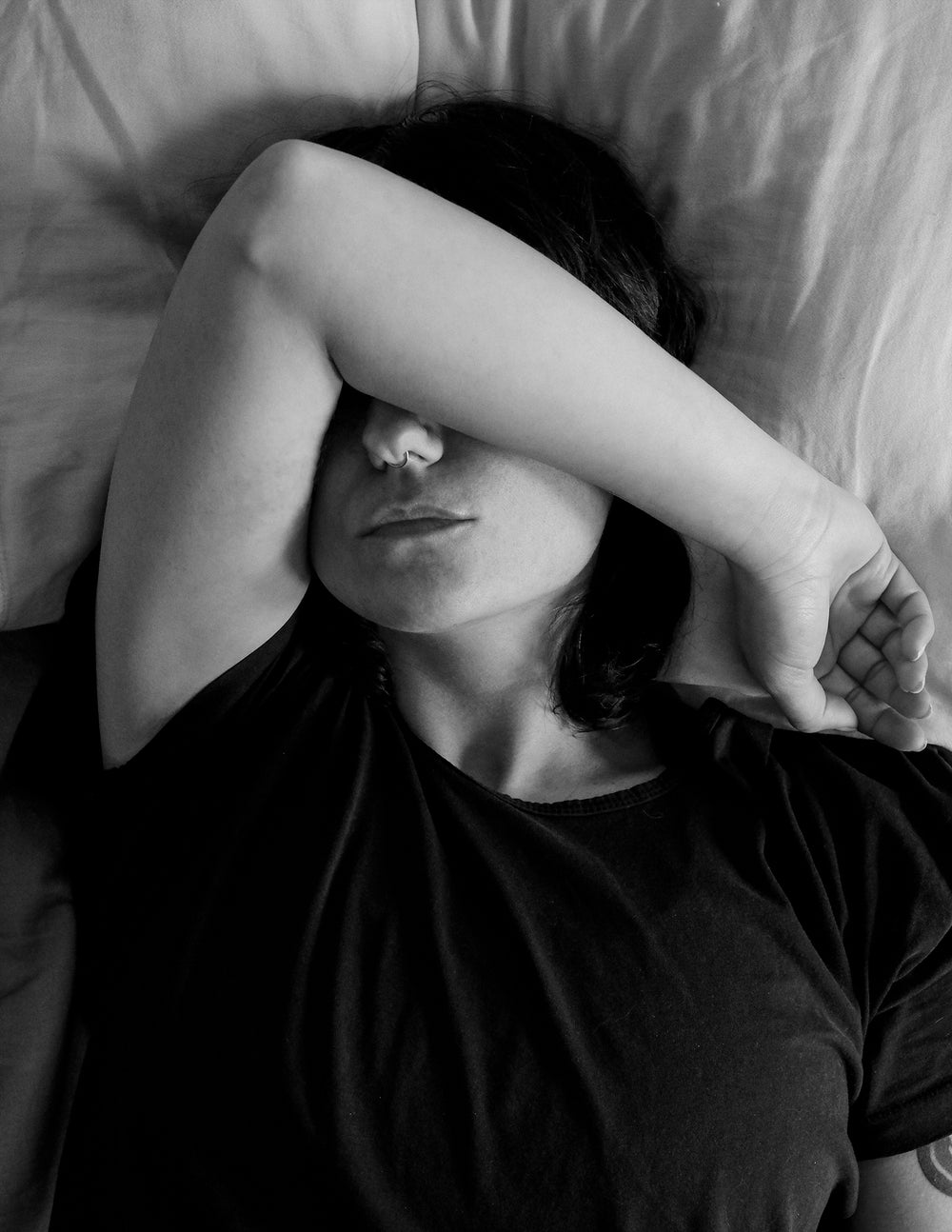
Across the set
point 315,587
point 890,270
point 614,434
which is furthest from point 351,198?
point 890,270

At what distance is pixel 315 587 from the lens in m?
1.00

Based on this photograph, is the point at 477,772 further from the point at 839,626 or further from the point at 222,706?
the point at 839,626

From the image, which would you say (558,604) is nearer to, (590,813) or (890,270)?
(590,813)

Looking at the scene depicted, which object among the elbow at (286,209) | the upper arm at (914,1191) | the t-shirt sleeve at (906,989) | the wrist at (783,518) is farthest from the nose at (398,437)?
the upper arm at (914,1191)

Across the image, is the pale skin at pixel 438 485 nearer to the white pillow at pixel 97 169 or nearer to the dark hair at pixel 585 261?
the dark hair at pixel 585 261

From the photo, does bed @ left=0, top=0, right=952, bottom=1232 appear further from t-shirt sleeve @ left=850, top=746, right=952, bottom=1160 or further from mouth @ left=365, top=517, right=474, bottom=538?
mouth @ left=365, top=517, right=474, bottom=538

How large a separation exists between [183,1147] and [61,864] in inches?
10.2

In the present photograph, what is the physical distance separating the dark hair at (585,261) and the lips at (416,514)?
90 millimetres

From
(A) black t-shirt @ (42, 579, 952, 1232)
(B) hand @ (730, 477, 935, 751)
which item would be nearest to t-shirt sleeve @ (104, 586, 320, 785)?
(A) black t-shirt @ (42, 579, 952, 1232)

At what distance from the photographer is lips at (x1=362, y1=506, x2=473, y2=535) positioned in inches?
32.4

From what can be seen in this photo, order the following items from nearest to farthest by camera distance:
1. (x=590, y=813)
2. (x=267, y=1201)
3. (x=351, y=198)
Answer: (x=351, y=198) < (x=267, y=1201) < (x=590, y=813)

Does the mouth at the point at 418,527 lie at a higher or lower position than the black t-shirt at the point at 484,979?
higher

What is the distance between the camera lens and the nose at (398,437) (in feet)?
2.64

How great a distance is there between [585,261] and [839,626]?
1.19ft
